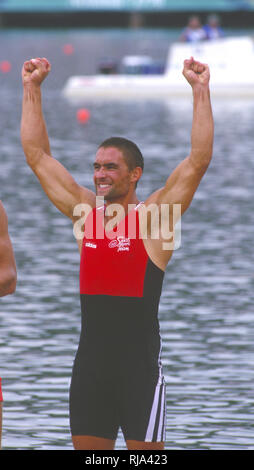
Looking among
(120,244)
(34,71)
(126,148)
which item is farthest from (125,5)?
(120,244)

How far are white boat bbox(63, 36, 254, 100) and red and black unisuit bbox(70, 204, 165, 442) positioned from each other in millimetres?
38198

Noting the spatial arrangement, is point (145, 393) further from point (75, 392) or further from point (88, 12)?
point (88, 12)

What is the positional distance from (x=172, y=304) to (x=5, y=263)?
9.46 metres

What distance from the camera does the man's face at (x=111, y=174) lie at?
7.02m

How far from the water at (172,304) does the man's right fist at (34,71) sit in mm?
3440

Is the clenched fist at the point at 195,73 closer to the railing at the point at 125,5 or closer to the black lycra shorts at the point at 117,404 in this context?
the black lycra shorts at the point at 117,404

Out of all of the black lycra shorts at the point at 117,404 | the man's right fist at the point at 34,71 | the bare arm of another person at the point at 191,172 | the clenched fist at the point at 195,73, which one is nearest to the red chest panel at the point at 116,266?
the bare arm of another person at the point at 191,172

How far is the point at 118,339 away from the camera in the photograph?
6.95m

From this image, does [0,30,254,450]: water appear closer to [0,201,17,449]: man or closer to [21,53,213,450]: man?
[21,53,213,450]: man

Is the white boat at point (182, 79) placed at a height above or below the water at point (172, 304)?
above

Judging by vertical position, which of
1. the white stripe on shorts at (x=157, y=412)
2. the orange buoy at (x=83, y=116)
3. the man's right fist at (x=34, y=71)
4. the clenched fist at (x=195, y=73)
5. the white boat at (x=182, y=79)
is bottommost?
the white stripe on shorts at (x=157, y=412)

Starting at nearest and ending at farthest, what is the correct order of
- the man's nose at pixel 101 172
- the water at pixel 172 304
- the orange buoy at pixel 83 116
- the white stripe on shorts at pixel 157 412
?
the white stripe on shorts at pixel 157 412, the man's nose at pixel 101 172, the water at pixel 172 304, the orange buoy at pixel 83 116

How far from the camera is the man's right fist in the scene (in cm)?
740

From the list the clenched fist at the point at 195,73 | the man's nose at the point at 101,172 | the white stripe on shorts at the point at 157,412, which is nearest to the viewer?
the white stripe on shorts at the point at 157,412
